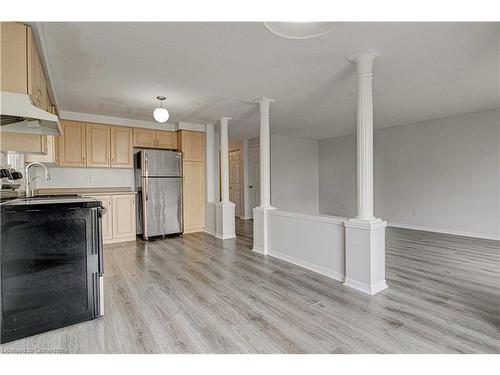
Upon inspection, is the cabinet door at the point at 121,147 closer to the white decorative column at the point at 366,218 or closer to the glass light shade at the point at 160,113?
the glass light shade at the point at 160,113

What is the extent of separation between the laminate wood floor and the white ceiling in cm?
223

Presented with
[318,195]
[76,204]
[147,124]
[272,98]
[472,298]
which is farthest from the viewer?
[318,195]

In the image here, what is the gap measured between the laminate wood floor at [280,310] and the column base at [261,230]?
0.42m

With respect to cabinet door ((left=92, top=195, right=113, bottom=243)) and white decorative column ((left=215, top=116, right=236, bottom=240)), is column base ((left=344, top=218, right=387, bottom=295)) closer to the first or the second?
white decorative column ((left=215, top=116, right=236, bottom=240))

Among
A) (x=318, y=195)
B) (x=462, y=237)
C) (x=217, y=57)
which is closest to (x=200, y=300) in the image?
(x=217, y=57)

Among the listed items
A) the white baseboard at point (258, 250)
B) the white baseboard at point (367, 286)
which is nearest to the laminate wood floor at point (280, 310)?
the white baseboard at point (367, 286)

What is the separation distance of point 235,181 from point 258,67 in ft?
17.3

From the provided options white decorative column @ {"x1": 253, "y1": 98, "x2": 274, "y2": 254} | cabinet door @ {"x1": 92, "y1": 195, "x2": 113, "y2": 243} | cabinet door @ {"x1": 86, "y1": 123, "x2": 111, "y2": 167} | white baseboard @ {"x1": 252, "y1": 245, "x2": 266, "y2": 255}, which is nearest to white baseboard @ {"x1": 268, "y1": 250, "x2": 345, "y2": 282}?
white baseboard @ {"x1": 252, "y1": 245, "x2": 266, "y2": 255}

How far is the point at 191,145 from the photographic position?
532cm

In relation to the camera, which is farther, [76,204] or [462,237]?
[462,237]

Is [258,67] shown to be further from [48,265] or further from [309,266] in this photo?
[48,265]
